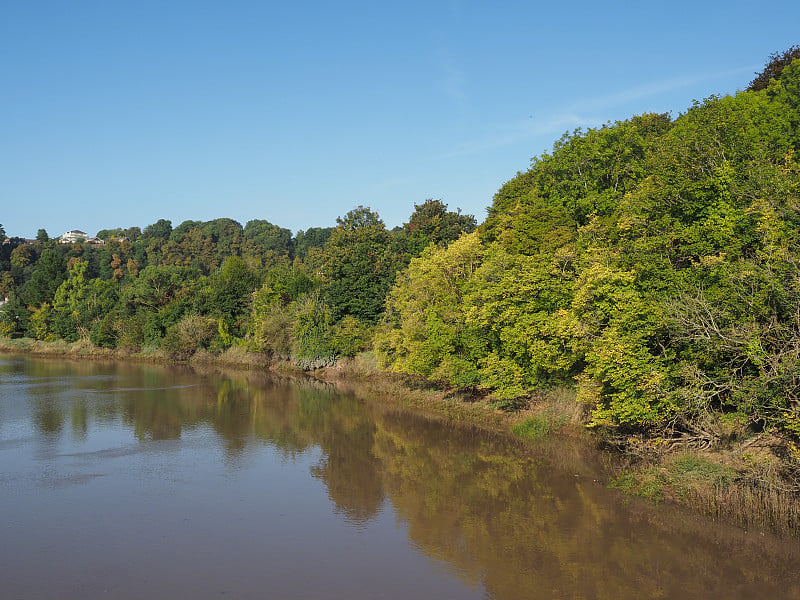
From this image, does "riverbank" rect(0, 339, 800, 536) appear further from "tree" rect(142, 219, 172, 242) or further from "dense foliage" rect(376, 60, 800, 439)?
"tree" rect(142, 219, 172, 242)

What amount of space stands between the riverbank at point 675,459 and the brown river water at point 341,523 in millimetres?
750

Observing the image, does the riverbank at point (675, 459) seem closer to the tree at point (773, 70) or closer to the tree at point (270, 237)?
the tree at point (773, 70)

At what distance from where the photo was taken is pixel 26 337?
92.7 metres

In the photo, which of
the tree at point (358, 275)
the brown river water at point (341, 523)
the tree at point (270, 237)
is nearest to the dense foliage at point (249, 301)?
the tree at point (358, 275)

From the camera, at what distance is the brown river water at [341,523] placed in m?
16.4

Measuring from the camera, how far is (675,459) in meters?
22.3

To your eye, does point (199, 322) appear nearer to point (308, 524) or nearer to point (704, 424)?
point (308, 524)

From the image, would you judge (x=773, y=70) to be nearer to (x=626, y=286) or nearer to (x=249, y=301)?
(x=626, y=286)

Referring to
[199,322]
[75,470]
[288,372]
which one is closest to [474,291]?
[75,470]

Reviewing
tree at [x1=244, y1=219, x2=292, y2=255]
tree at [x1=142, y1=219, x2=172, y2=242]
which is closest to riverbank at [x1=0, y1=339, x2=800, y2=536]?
tree at [x1=244, y1=219, x2=292, y2=255]

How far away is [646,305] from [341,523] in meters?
14.2

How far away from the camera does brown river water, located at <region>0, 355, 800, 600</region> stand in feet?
53.9

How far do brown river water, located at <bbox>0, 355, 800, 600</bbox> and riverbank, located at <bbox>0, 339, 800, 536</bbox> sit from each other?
75 cm

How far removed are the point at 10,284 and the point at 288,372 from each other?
8600 cm
